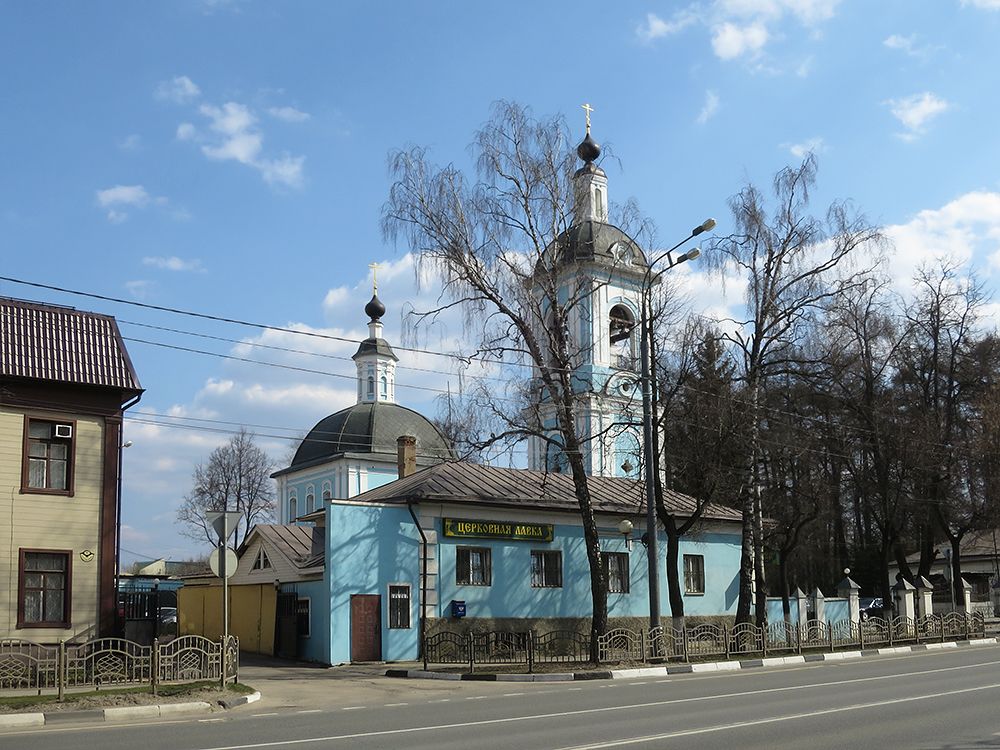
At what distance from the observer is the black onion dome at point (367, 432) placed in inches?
2462

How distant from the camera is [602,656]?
2381cm

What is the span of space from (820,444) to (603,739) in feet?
111

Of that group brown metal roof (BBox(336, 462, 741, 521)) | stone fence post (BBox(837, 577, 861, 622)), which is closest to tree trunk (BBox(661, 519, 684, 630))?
brown metal roof (BBox(336, 462, 741, 521))

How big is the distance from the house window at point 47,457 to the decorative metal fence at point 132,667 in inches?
154

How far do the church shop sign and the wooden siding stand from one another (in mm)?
9808

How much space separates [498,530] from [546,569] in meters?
2.35

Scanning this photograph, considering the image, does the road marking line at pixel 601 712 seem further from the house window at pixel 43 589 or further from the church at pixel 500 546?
the church at pixel 500 546

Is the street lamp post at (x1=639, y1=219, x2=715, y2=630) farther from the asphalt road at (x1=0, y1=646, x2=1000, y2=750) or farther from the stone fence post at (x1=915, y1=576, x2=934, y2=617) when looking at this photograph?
the stone fence post at (x1=915, y1=576, x2=934, y2=617)

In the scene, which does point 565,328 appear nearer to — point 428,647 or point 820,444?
point 428,647

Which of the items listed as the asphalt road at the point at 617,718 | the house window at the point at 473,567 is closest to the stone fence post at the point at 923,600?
the house window at the point at 473,567

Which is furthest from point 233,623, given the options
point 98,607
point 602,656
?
point 602,656

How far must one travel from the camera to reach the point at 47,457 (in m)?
22.1

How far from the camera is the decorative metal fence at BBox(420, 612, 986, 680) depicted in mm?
24047

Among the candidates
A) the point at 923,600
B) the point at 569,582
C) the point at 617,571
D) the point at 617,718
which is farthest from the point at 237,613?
the point at 923,600
